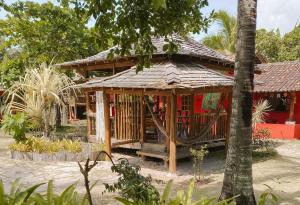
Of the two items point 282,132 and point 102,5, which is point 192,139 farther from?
point 282,132

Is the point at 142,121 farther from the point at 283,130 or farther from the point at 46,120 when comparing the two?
the point at 283,130

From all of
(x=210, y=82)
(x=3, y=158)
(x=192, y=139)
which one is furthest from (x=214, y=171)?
(x=3, y=158)

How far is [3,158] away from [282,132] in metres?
12.1

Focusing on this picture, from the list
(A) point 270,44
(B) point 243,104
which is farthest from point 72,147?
(A) point 270,44

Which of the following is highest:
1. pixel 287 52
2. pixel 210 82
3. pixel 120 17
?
pixel 287 52

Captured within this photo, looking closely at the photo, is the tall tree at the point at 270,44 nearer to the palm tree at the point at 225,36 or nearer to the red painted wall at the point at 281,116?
the palm tree at the point at 225,36

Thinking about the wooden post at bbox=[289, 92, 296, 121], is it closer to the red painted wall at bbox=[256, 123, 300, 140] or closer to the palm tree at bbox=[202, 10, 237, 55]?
the red painted wall at bbox=[256, 123, 300, 140]

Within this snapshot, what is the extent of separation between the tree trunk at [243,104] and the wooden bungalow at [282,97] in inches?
446

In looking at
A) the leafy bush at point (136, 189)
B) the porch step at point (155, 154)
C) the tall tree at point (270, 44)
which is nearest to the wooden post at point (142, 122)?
the porch step at point (155, 154)

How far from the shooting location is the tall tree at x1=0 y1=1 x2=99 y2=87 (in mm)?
16109

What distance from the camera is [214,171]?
9547 mm

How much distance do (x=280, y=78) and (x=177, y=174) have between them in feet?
36.1

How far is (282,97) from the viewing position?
58.8 feet

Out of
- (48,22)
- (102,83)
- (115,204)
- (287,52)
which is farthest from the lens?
(287,52)
